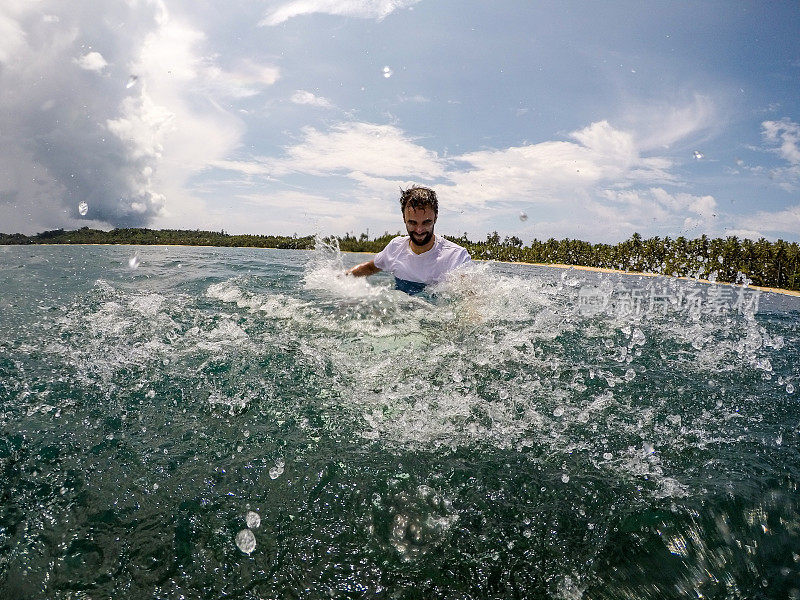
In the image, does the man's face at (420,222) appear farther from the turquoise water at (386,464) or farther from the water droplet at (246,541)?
the water droplet at (246,541)

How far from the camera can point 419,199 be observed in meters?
4.62

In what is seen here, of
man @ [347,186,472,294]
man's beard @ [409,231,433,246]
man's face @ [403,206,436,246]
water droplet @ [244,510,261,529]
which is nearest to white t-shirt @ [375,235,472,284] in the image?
man @ [347,186,472,294]

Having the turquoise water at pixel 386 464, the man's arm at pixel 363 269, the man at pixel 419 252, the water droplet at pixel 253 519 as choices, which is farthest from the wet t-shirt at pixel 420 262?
the water droplet at pixel 253 519

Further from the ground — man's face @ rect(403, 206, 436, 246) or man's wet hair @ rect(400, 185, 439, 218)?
man's wet hair @ rect(400, 185, 439, 218)

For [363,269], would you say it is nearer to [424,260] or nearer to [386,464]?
[424,260]

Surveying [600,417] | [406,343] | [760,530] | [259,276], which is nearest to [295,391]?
[406,343]

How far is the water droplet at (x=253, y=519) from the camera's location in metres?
1.65

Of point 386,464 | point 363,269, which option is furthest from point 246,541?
point 363,269

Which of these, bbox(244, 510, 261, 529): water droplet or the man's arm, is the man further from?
bbox(244, 510, 261, 529): water droplet

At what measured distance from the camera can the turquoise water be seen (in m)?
1.50

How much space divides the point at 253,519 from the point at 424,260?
3.65 metres

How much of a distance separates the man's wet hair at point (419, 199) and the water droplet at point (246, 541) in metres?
3.68

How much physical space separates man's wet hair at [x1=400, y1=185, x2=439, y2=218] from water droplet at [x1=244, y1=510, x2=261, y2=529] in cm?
359

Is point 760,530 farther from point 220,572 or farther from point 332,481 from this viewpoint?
point 220,572
